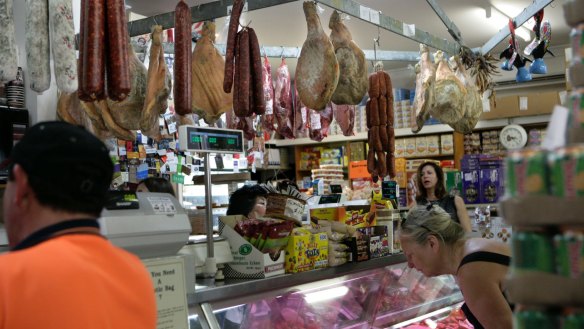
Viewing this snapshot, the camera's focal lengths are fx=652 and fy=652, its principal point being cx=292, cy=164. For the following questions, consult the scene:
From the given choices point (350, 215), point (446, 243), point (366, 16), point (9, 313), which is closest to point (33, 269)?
point (9, 313)

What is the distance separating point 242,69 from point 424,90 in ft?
6.50

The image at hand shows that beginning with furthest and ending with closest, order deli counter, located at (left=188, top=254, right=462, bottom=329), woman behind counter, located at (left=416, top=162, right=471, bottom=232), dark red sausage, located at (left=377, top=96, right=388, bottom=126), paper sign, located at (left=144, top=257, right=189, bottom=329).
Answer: woman behind counter, located at (left=416, top=162, right=471, bottom=232)
dark red sausage, located at (left=377, top=96, right=388, bottom=126)
deli counter, located at (left=188, top=254, right=462, bottom=329)
paper sign, located at (left=144, top=257, right=189, bottom=329)

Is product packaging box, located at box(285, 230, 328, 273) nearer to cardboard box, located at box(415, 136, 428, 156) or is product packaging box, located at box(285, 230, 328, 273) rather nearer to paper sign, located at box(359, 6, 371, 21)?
paper sign, located at box(359, 6, 371, 21)

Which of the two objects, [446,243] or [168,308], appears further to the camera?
[446,243]

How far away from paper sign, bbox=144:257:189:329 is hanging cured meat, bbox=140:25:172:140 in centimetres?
127

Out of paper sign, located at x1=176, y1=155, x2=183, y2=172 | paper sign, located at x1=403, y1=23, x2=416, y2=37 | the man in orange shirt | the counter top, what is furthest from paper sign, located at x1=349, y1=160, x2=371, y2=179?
the man in orange shirt

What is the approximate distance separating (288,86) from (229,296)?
3.38m

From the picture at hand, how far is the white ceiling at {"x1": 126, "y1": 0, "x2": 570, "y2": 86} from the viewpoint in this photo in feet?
27.9

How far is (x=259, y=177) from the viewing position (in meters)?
13.7

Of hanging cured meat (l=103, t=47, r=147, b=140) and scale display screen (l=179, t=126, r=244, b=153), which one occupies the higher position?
hanging cured meat (l=103, t=47, r=147, b=140)

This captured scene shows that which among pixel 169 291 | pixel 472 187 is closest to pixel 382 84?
pixel 169 291

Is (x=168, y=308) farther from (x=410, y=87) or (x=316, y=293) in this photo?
(x=410, y=87)

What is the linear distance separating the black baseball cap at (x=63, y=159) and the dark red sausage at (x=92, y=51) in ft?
3.77

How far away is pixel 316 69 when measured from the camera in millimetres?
4082
